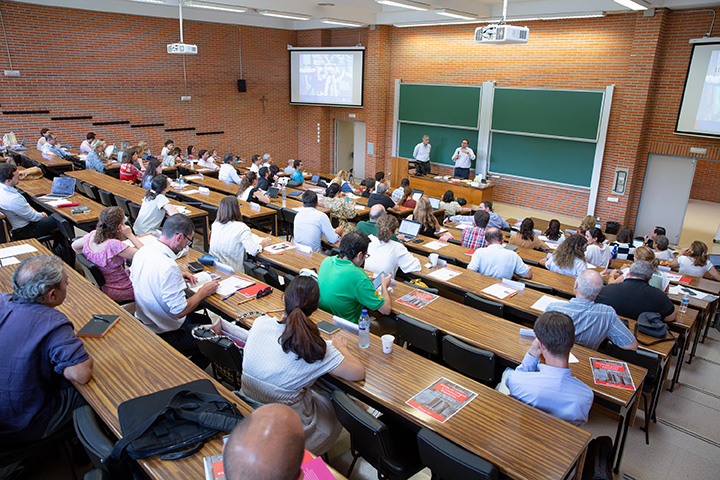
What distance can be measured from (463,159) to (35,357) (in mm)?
10876

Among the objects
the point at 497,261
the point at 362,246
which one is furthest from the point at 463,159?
the point at 362,246

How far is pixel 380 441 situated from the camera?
2496 mm

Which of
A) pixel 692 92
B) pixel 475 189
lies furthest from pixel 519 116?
pixel 692 92

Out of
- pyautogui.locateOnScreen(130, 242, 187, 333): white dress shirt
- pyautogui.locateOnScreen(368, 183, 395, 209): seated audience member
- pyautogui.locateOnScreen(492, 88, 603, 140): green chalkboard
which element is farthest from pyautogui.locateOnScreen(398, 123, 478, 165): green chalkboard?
pyautogui.locateOnScreen(130, 242, 187, 333): white dress shirt

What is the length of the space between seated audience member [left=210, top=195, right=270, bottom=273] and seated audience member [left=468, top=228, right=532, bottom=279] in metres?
2.44

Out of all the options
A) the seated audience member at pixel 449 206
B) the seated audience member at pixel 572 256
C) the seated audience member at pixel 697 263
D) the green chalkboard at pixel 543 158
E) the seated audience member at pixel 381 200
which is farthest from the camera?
the green chalkboard at pixel 543 158

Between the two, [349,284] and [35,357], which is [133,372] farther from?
[349,284]

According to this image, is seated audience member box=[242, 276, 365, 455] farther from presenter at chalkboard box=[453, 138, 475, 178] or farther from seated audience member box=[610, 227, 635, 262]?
presenter at chalkboard box=[453, 138, 475, 178]

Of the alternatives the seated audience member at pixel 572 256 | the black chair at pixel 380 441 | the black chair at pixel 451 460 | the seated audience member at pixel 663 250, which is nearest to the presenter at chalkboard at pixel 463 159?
the seated audience member at pixel 663 250

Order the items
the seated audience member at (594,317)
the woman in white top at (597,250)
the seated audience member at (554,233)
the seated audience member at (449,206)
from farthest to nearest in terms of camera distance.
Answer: the seated audience member at (449,206), the seated audience member at (554,233), the woman in white top at (597,250), the seated audience member at (594,317)

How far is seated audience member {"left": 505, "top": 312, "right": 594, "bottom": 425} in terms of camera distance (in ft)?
8.91

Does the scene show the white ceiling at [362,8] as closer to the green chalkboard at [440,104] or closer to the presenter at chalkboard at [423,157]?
the green chalkboard at [440,104]

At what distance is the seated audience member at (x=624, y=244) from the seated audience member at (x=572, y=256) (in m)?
2.15

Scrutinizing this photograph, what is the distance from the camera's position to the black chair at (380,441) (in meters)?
2.51
